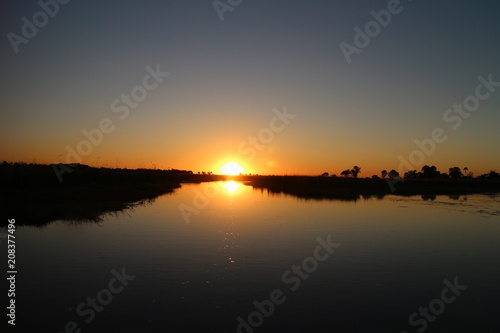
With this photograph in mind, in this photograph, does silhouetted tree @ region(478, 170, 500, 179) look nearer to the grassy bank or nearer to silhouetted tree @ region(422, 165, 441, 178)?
silhouetted tree @ region(422, 165, 441, 178)

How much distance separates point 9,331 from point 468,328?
492 inches

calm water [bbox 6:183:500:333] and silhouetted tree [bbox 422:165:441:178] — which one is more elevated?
silhouetted tree [bbox 422:165:441:178]

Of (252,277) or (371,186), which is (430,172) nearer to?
(371,186)
